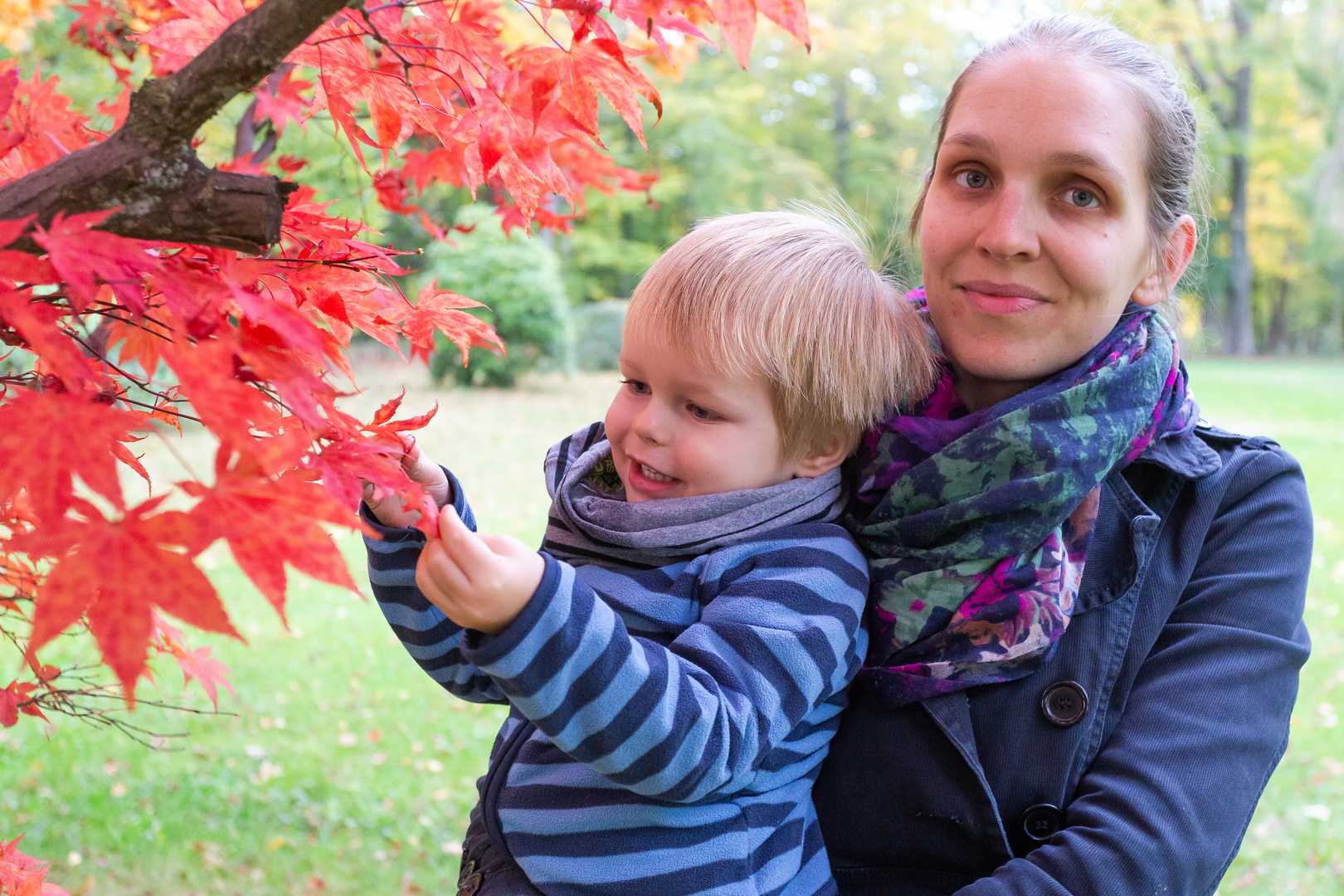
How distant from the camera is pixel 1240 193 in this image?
2195 centimetres

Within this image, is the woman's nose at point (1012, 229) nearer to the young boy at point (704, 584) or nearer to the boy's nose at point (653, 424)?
the young boy at point (704, 584)

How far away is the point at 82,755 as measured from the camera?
3.69 metres

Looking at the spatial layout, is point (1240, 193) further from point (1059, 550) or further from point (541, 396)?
point (1059, 550)

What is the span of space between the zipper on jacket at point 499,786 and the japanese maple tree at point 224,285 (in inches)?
17.9

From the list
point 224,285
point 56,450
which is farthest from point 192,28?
point 56,450

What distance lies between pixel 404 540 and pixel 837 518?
60 centimetres

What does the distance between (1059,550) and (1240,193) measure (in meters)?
24.1

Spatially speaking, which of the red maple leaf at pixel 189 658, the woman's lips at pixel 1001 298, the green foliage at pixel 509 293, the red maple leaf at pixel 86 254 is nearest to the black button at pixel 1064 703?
the woman's lips at pixel 1001 298

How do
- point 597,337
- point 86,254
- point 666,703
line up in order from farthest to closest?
point 597,337 → point 666,703 → point 86,254

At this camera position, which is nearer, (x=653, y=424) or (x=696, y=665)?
(x=696, y=665)

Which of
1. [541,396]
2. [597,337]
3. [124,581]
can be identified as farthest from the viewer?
[597,337]

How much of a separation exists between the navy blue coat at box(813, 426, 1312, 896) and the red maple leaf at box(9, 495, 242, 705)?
0.96 metres

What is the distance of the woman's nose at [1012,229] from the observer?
1.39 meters

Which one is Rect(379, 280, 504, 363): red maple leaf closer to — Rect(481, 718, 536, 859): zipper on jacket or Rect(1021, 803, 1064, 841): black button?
Rect(481, 718, 536, 859): zipper on jacket
